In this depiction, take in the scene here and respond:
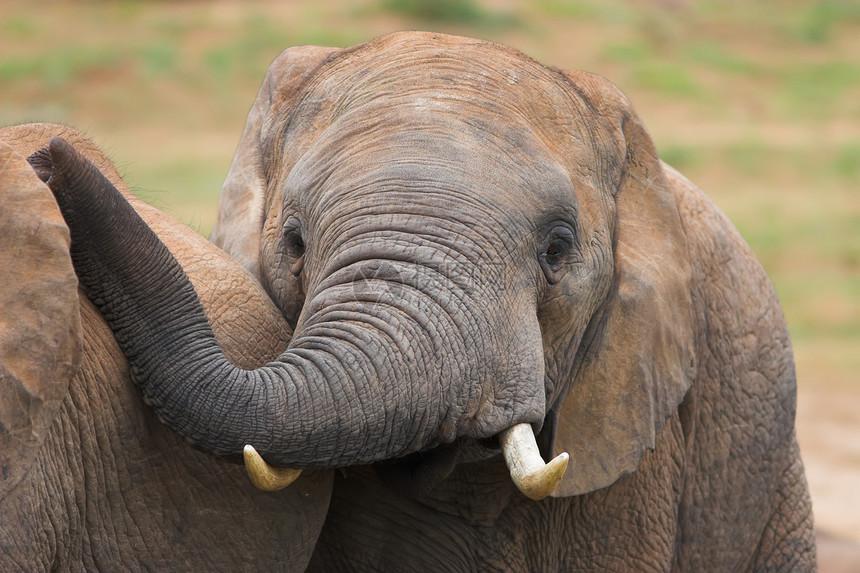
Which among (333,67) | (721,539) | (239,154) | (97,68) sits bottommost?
(97,68)

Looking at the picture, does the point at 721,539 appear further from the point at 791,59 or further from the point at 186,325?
the point at 791,59

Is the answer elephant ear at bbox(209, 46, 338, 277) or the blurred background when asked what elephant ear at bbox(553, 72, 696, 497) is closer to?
elephant ear at bbox(209, 46, 338, 277)

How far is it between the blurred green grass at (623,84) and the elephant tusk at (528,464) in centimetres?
783

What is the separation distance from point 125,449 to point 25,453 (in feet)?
1.11

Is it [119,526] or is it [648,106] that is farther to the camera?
[648,106]

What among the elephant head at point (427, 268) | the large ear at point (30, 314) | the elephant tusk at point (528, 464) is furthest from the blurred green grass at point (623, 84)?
the large ear at point (30, 314)

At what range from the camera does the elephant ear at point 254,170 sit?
3773 mm

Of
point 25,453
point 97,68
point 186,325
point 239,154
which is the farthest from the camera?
point 97,68

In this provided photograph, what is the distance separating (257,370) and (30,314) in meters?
0.51

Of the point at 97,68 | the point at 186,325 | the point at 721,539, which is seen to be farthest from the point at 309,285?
the point at 97,68

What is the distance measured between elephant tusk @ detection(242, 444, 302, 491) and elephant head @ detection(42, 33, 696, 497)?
47mm

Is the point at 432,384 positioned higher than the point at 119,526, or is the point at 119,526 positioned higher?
the point at 432,384

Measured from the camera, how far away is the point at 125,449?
2.91 metres

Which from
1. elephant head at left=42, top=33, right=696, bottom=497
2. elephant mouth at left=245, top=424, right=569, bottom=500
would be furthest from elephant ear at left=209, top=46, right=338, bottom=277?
elephant mouth at left=245, top=424, right=569, bottom=500
